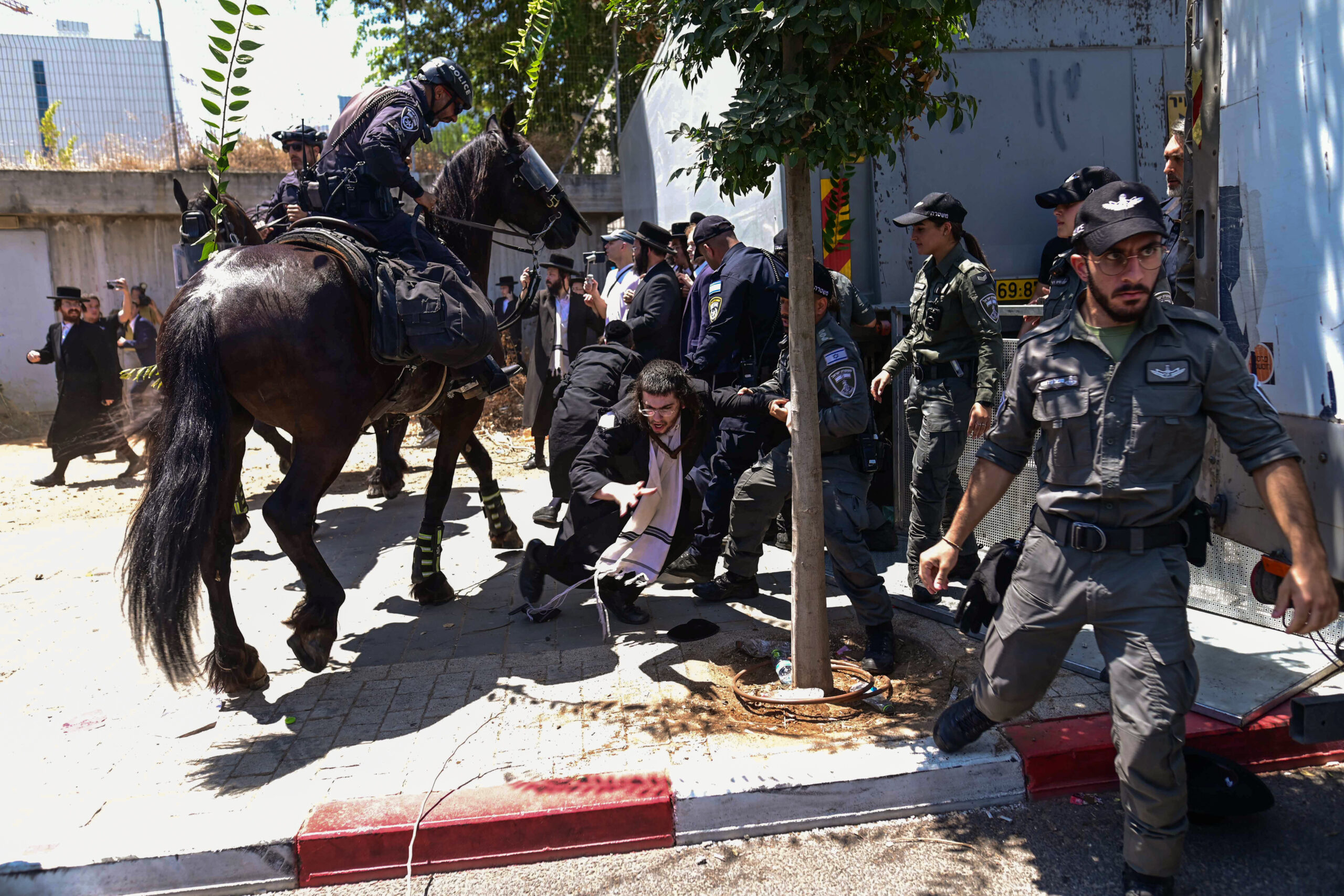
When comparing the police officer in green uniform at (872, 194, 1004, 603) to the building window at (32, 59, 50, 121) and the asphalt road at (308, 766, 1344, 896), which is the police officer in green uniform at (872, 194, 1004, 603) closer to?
the asphalt road at (308, 766, 1344, 896)

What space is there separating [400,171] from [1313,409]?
4090 mm

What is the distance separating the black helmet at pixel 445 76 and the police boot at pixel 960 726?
3912 millimetres

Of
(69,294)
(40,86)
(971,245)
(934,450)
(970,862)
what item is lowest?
(970,862)

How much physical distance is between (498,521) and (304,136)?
3470 millimetres

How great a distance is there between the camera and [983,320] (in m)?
Answer: 4.94

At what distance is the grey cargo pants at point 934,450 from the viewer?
5.14 metres

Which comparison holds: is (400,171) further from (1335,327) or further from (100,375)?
(100,375)

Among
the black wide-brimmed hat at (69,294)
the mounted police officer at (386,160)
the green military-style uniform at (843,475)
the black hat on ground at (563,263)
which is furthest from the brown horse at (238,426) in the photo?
the black wide-brimmed hat at (69,294)

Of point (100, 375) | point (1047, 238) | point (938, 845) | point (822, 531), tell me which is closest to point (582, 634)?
point (822, 531)

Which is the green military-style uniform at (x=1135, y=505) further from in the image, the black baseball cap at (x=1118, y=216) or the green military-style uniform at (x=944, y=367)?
the green military-style uniform at (x=944, y=367)

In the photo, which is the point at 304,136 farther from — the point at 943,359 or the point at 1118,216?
the point at 1118,216

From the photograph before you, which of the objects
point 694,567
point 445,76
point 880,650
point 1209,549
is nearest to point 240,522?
point 694,567

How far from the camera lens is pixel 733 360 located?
5785 millimetres

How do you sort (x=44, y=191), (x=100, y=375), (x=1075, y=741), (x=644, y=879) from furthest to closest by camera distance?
(x=44, y=191) → (x=100, y=375) → (x=1075, y=741) → (x=644, y=879)
